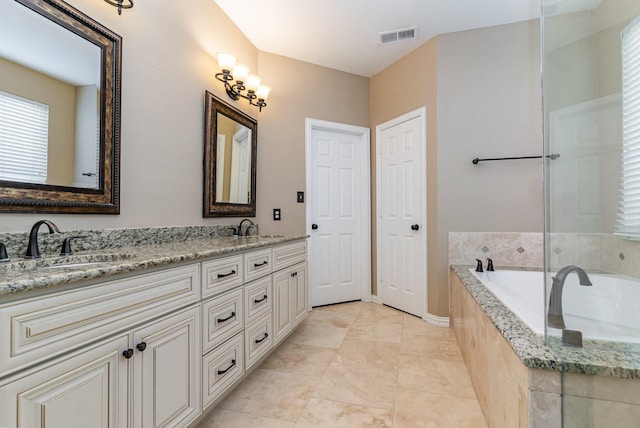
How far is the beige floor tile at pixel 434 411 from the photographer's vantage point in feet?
4.69

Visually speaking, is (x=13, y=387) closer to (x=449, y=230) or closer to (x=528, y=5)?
(x=449, y=230)

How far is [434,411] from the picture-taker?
1.52 metres

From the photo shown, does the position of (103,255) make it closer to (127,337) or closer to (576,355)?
(127,337)

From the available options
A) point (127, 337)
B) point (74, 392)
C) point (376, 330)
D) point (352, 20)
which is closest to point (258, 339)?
point (127, 337)

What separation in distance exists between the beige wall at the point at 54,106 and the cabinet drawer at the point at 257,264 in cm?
90

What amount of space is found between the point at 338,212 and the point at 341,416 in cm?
215

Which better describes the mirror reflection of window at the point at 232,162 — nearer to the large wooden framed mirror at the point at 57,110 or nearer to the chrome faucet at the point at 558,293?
the large wooden framed mirror at the point at 57,110

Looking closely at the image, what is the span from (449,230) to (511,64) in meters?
1.50

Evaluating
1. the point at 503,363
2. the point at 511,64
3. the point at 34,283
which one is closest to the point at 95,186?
the point at 34,283

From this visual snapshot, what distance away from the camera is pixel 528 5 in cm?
233

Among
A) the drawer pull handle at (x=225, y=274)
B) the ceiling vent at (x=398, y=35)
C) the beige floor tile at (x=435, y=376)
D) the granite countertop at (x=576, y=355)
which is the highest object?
the ceiling vent at (x=398, y=35)

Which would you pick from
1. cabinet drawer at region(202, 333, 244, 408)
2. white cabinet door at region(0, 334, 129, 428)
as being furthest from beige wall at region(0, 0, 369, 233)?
cabinet drawer at region(202, 333, 244, 408)

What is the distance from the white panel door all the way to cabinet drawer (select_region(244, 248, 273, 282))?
1273 mm

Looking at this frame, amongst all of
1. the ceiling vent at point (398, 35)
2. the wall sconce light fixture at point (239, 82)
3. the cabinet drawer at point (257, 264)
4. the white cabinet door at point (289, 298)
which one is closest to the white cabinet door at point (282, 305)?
the white cabinet door at point (289, 298)
